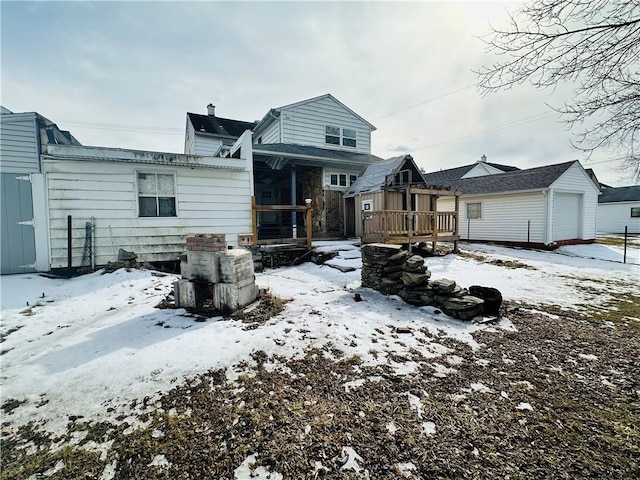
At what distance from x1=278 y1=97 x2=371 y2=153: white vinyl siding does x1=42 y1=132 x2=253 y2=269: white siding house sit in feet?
17.9

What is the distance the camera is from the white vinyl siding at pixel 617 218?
27359mm

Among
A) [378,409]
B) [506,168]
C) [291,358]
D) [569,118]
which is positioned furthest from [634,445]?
[506,168]

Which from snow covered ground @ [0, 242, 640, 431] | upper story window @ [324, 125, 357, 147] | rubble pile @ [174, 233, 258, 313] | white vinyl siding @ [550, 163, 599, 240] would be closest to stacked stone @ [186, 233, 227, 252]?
rubble pile @ [174, 233, 258, 313]

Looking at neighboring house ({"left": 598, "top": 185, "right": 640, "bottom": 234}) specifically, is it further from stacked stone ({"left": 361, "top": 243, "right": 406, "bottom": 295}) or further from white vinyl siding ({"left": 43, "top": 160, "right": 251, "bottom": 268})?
white vinyl siding ({"left": 43, "top": 160, "right": 251, "bottom": 268})

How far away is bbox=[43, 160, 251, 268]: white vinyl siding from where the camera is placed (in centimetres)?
720

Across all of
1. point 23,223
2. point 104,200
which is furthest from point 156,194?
point 23,223

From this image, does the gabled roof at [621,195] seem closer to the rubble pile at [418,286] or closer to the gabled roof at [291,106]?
the gabled roof at [291,106]

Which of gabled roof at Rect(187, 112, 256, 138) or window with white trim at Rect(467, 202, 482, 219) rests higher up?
gabled roof at Rect(187, 112, 256, 138)

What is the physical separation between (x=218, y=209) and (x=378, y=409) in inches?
314

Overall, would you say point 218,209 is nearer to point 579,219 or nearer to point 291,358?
point 291,358

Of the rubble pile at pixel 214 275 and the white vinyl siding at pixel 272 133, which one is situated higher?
the white vinyl siding at pixel 272 133

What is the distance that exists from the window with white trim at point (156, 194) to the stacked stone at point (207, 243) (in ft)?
14.4

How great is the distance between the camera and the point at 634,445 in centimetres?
211

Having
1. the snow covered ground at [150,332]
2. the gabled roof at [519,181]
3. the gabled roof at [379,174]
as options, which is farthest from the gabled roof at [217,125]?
the gabled roof at [519,181]
